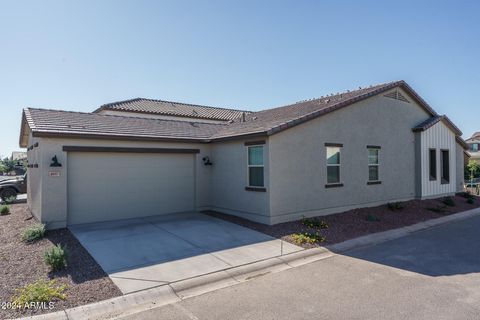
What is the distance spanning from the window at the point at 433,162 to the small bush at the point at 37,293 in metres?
17.0

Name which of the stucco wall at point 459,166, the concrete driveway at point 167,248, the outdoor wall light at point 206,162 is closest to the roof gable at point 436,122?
the stucco wall at point 459,166

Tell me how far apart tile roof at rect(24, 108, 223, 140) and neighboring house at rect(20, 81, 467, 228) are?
0.04 meters

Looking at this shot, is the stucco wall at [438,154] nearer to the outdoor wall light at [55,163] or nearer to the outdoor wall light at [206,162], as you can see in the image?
the outdoor wall light at [206,162]

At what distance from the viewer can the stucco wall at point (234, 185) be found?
1028 centimetres

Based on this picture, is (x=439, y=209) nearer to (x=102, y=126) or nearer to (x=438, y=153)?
(x=438, y=153)

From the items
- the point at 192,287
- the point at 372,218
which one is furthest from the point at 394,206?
the point at 192,287

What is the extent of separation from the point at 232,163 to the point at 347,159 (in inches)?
182

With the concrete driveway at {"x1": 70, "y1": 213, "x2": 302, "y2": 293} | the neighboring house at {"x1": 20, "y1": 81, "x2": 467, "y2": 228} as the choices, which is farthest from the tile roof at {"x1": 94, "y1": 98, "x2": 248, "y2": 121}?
the concrete driveway at {"x1": 70, "y1": 213, "x2": 302, "y2": 293}

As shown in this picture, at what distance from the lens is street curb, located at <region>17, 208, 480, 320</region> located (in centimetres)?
456

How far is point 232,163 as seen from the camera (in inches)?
459

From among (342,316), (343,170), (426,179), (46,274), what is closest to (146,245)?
(46,274)

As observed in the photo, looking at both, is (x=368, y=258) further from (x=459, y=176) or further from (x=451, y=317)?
(x=459, y=176)

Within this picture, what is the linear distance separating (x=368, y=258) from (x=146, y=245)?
5.44 m

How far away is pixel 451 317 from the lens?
434 cm
